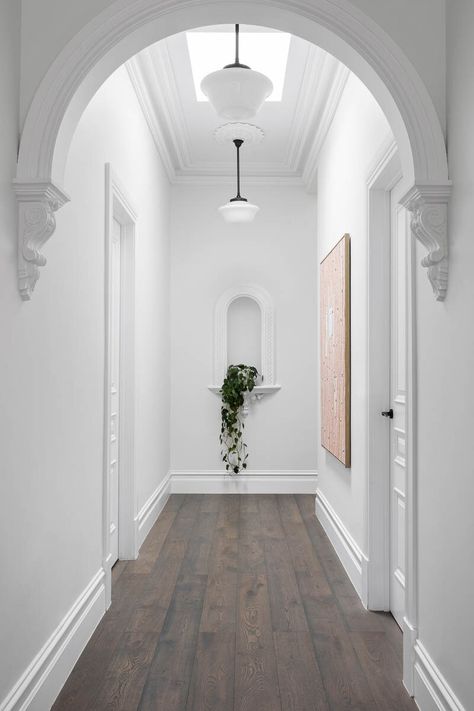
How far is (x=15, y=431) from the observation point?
1.84 meters

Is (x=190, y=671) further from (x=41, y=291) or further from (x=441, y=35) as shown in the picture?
(x=441, y=35)

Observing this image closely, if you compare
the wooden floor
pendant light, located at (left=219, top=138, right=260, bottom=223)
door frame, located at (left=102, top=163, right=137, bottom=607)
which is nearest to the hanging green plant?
pendant light, located at (left=219, top=138, right=260, bottom=223)

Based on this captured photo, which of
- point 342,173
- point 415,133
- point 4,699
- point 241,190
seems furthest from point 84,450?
point 241,190

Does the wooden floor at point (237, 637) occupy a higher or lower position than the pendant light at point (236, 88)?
lower

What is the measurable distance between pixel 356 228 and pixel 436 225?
151cm

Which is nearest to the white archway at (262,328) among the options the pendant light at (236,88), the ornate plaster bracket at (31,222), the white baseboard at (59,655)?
the pendant light at (236,88)

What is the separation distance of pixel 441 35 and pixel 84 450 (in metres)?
2.11

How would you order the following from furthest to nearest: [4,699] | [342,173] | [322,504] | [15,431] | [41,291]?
[322,504]
[342,173]
[41,291]
[15,431]
[4,699]

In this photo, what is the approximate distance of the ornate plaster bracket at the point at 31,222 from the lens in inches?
72.0

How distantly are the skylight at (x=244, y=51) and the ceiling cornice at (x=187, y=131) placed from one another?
6.3 inches

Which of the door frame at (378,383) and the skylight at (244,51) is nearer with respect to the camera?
the door frame at (378,383)

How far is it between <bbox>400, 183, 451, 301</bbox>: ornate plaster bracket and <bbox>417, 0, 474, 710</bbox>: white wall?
24 mm

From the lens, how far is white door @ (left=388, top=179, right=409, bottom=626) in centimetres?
273

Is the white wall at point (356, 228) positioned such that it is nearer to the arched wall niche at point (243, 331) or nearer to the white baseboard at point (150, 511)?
the white baseboard at point (150, 511)
